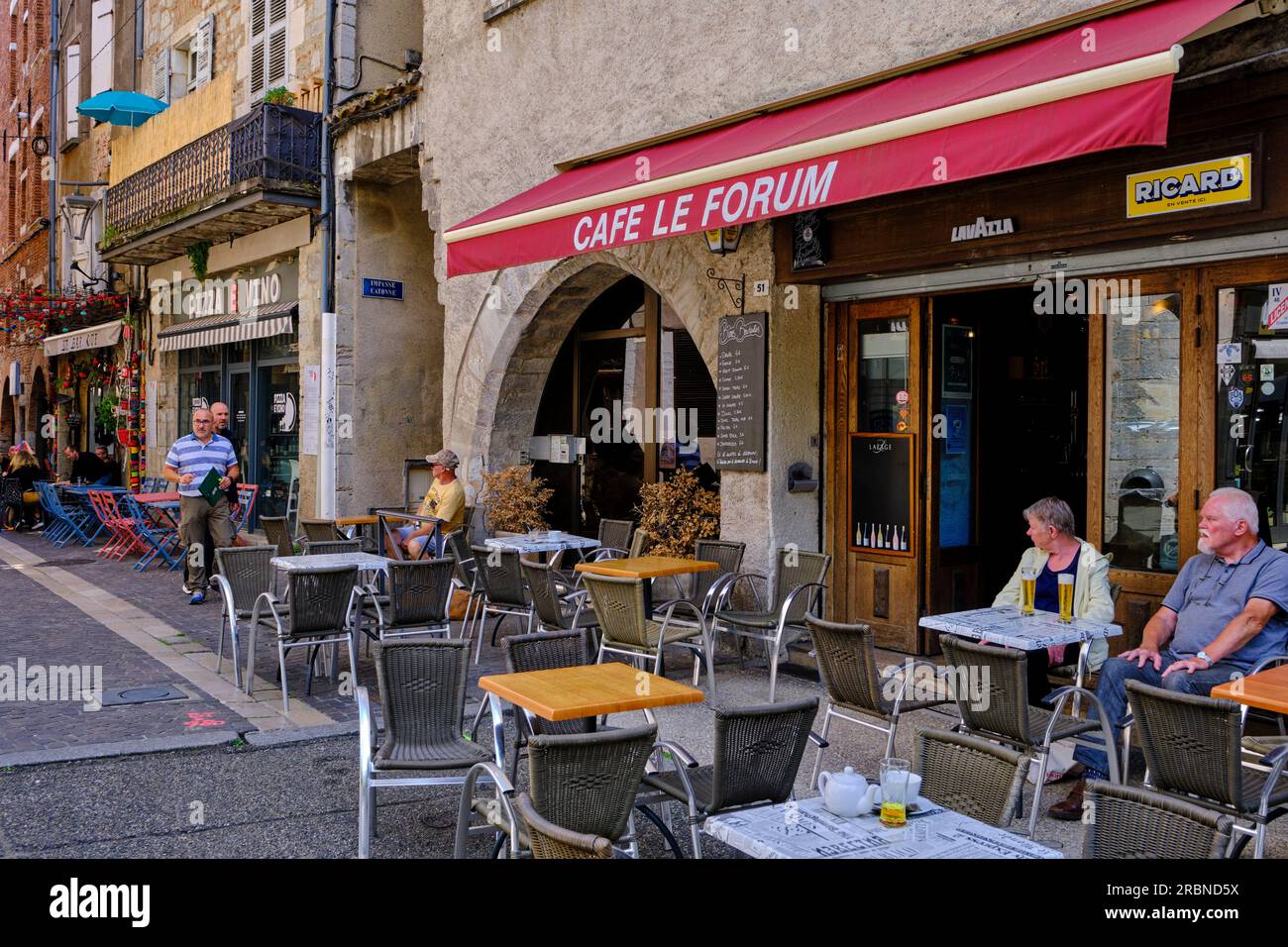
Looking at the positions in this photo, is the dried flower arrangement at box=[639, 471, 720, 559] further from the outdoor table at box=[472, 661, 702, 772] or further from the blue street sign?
the blue street sign

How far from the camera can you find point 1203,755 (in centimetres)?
381

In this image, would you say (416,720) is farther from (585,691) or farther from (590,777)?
(590,777)

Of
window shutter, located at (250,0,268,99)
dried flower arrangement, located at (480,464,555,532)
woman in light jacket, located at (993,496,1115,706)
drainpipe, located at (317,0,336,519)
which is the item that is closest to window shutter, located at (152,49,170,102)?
window shutter, located at (250,0,268,99)

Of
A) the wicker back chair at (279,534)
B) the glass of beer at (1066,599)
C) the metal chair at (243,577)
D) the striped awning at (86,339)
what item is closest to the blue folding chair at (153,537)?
the wicker back chair at (279,534)

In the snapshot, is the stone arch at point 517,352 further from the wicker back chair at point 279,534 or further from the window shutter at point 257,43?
the window shutter at point 257,43

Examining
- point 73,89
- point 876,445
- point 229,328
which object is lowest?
point 876,445

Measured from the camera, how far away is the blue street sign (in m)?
13.8

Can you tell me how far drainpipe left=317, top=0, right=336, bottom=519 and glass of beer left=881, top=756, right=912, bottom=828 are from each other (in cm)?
A: 1127

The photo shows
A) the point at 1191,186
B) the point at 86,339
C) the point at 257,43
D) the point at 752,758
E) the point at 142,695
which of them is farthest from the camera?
the point at 86,339

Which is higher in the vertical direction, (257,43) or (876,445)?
(257,43)

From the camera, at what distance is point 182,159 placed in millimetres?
15812

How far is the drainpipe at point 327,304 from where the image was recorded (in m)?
13.6

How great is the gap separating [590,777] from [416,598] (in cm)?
395

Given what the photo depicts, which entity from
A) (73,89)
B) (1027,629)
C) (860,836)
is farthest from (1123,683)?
(73,89)
